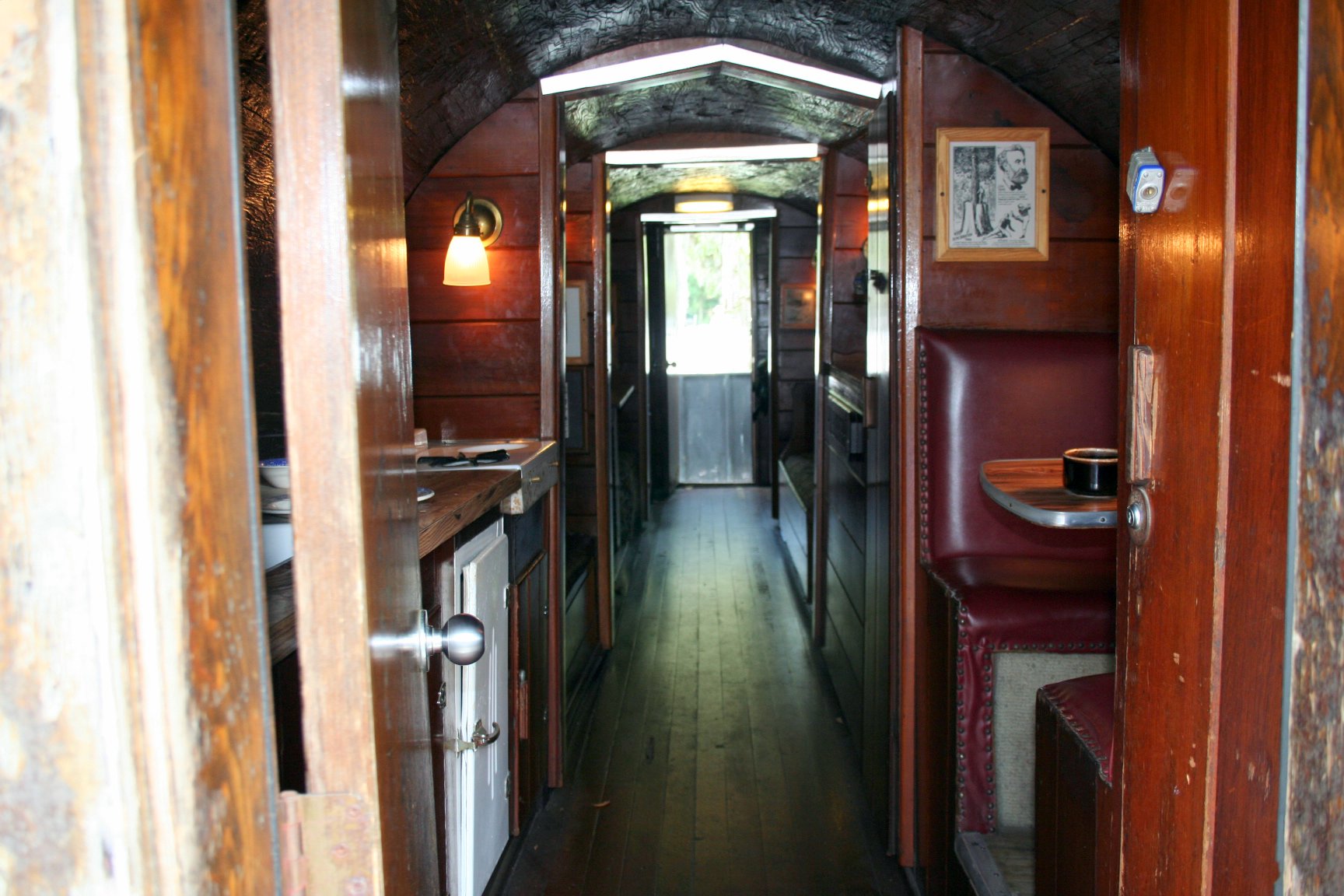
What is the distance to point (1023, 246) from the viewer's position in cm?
276

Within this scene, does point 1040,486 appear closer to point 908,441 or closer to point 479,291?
A: point 908,441

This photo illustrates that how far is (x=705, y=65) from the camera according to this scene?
337 centimetres

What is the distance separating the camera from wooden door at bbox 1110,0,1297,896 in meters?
0.88

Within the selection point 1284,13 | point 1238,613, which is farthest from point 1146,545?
point 1284,13

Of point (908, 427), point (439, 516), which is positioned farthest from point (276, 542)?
point (908, 427)

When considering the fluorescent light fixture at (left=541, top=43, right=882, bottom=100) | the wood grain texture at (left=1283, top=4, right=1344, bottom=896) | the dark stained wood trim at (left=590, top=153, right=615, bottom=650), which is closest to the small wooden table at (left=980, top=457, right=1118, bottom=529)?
the wood grain texture at (left=1283, top=4, right=1344, bottom=896)

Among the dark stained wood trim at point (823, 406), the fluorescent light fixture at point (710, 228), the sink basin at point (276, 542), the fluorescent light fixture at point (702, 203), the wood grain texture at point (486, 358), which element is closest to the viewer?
the sink basin at point (276, 542)

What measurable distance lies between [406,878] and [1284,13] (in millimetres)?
1040

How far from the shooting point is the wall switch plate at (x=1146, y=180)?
3.60 ft

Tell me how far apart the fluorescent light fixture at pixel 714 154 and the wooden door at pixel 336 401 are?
3.95 meters

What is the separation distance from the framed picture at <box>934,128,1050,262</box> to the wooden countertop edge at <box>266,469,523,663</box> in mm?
1324

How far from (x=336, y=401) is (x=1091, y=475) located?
1.56 m

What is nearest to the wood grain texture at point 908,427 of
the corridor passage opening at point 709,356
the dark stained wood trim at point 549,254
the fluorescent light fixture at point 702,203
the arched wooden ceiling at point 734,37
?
the arched wooden ceiling at point 734,37

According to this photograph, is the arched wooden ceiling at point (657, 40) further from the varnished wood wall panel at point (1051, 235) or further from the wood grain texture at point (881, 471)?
the wood grain texture at point (881, 471)
